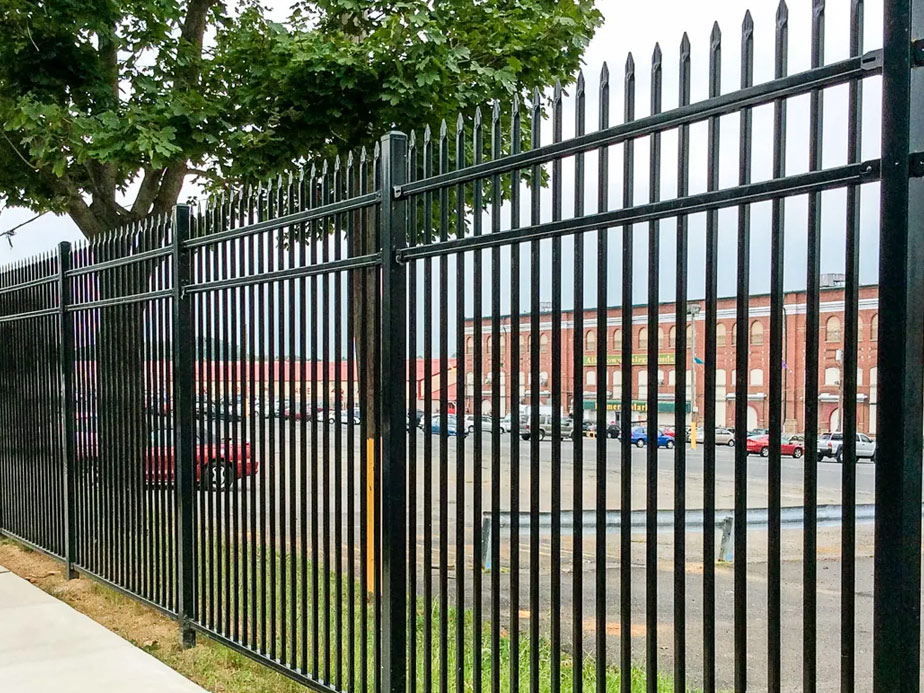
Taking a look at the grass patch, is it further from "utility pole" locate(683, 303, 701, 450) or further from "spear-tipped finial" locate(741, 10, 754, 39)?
"spear-tipped finial" locate(741, 10, 754, 39)

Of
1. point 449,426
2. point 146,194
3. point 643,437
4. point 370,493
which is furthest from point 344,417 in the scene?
point 146,194

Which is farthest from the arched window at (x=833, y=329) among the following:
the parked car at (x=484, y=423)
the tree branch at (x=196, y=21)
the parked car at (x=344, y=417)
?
the tree branch at (x=196, y=21)

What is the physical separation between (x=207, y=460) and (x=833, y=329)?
397cm

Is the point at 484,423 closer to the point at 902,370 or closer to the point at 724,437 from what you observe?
the point at 724,437

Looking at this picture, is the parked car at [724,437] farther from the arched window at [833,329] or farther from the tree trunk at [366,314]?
the tree trunk at [366,314]

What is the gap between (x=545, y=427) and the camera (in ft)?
10.5

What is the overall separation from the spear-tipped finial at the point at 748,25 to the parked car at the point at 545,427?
4.55 ft

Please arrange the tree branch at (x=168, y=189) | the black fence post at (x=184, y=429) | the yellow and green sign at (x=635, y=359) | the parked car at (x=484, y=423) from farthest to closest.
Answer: the tree branch at (x=168, y=189) → the black fence post at (x=184, y=429) → the parked car at (x=484, y=423) → the yellow and green sign at (x=635, y=359)

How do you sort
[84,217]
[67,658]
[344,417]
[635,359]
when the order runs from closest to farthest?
[635,359] < [344,417] < [67,658] < [84,217]

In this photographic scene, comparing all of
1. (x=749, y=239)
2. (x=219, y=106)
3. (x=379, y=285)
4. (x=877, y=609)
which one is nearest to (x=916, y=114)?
(x=749, y=239)

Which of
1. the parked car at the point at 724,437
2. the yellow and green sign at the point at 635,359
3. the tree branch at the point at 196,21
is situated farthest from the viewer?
the tree branch at the point at 196,21

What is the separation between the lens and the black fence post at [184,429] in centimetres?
537

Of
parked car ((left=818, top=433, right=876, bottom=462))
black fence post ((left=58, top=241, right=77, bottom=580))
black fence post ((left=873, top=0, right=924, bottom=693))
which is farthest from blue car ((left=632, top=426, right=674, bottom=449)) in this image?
black fence post ((left=58, top=241, right=77, bottom=580))

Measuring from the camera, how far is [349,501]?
4.01 metres
